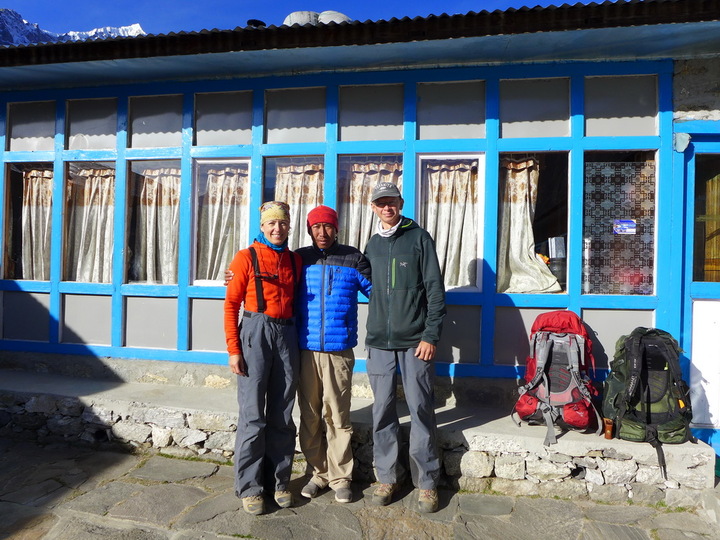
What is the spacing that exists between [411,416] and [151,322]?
10.7 feet

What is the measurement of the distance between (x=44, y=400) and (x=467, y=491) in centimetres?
408

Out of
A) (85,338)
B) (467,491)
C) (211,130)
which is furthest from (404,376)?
(85,338)

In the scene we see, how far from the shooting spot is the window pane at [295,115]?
4.83 meters

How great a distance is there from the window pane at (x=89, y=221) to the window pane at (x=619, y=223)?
5223 mm

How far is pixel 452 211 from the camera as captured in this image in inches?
184

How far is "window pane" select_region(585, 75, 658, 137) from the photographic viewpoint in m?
4.32

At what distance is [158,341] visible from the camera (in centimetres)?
509

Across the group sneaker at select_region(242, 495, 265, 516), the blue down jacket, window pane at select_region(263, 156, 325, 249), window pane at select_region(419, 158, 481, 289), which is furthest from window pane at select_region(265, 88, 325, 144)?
sneaker at select_region(242, 495, 265, 516)

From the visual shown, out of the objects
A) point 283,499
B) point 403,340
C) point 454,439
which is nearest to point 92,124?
point 403,340

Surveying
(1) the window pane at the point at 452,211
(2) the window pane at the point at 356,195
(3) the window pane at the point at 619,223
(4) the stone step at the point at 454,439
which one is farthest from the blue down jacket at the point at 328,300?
(3) the window pane at the point at 619,223

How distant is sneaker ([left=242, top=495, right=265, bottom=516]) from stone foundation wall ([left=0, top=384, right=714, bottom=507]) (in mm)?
863

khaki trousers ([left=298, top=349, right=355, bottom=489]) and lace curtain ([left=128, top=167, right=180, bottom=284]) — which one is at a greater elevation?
lace curtain ([left=128, top=167, right=180, bottom=284])

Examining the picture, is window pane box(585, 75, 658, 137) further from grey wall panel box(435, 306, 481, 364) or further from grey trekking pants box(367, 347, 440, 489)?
grey trekking pants box(367, 347, 440, 489)

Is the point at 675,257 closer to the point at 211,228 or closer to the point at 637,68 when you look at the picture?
the point at 637,68
